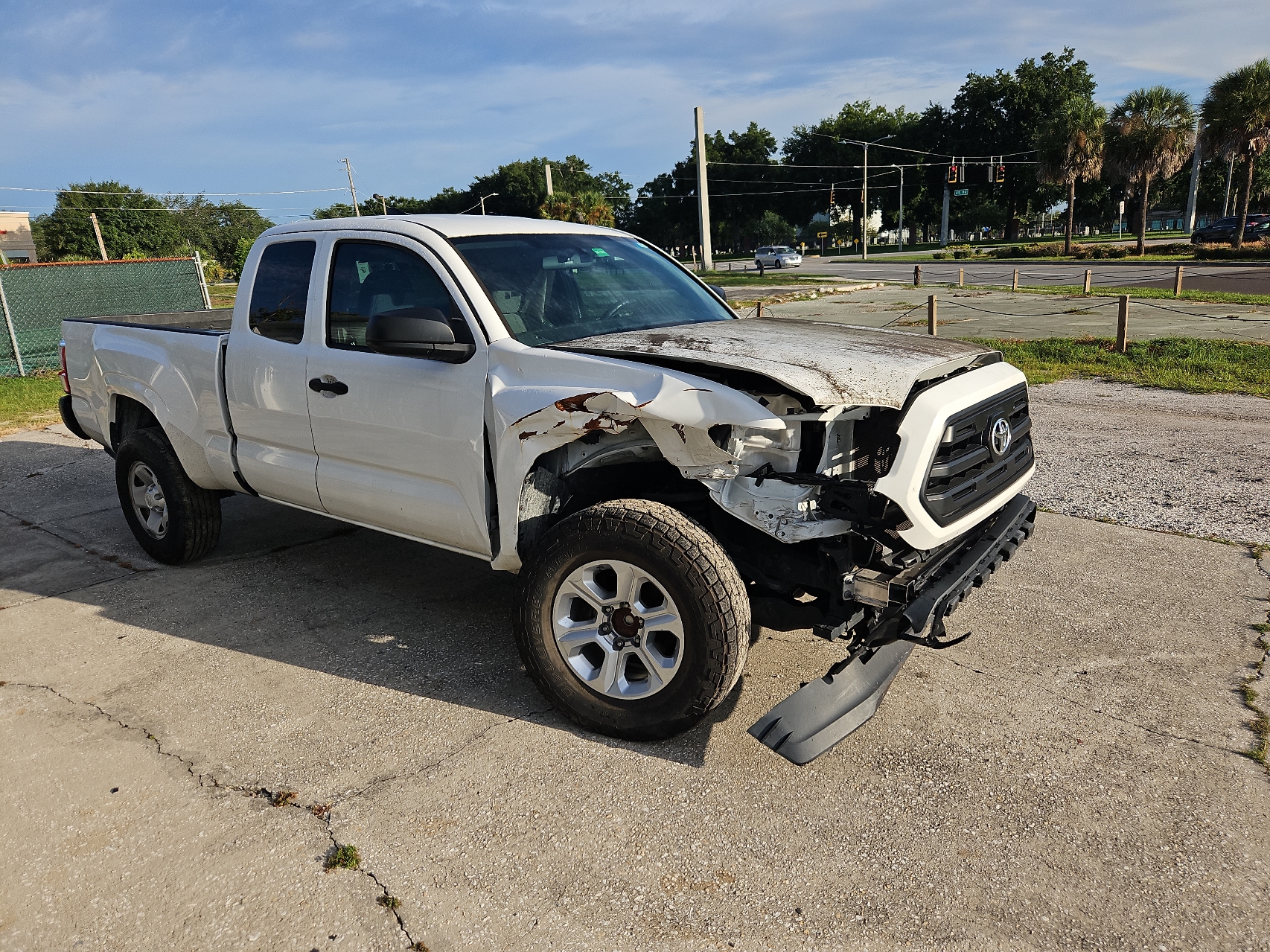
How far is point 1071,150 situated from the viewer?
4475 cm

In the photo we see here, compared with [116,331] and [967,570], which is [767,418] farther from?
[116,331]

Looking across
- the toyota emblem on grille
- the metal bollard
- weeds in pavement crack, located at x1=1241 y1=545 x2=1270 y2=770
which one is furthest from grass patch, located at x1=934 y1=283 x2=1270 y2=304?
the toyota emblem on grille

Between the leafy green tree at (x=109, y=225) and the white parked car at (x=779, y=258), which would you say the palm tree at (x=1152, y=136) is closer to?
the white parked car at (x=779, y=258)

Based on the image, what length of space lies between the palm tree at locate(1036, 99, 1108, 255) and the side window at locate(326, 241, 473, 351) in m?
47.8

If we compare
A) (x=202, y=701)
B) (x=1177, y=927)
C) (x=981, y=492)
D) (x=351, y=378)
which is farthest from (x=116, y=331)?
(x=1177, y=927)

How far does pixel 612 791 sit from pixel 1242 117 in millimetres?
46448

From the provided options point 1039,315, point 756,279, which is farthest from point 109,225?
point 1039,315

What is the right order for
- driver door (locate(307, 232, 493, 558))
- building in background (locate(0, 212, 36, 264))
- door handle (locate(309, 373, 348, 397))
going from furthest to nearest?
1. building in background (locate(0, 212, 36, 264))
2. door handle (locate(309, 373, 348, 397))
3. driver door (locate(307, 232, 493, 558))

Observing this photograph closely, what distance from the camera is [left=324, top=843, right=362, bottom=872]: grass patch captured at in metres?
2.67

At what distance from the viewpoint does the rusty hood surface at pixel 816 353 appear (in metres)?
2.96

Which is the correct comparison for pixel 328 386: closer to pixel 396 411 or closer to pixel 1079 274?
pixel 396 411

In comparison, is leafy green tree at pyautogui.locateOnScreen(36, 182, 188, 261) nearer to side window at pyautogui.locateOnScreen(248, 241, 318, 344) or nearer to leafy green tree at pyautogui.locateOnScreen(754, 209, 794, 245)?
leafy green tree at pyautogui.locateOnScreen(754, 209, 794, 245)

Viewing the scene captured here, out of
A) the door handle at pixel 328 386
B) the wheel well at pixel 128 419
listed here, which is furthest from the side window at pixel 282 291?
the wheel well at pixel 128 419

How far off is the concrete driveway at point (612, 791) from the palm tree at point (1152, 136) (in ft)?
152
